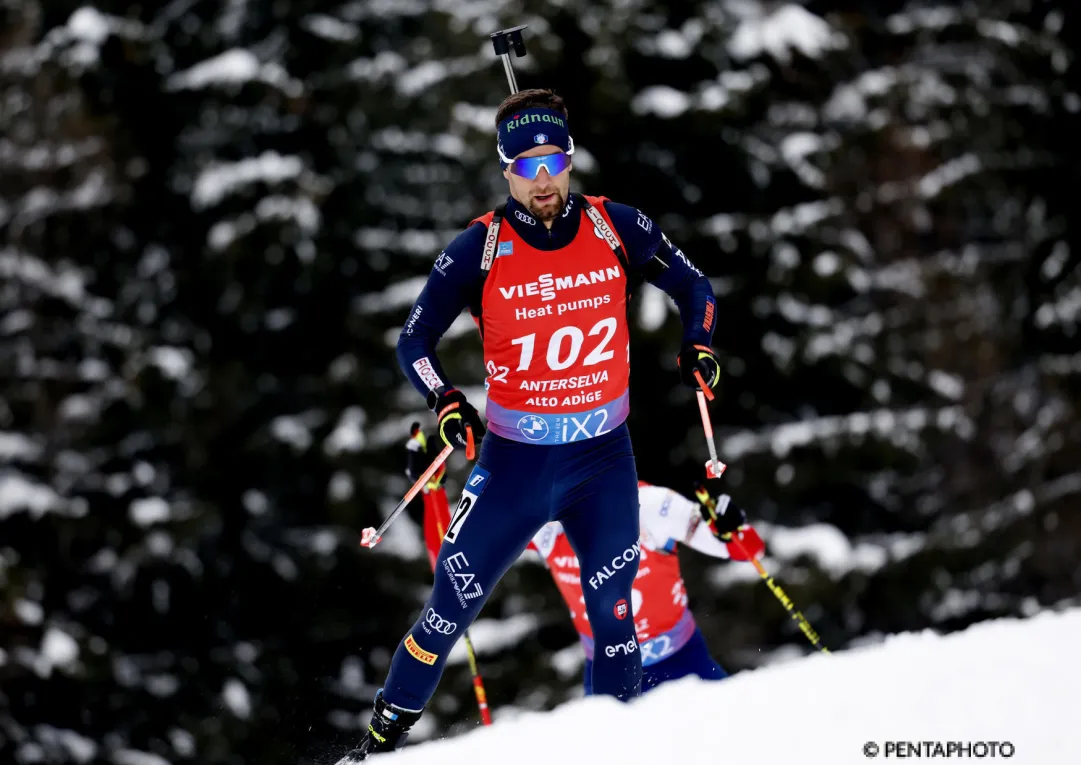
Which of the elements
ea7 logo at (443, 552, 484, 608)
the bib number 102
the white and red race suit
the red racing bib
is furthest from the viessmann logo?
the white and red race suit

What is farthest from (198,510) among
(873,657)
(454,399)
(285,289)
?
(873,657)

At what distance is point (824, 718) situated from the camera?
3492mm

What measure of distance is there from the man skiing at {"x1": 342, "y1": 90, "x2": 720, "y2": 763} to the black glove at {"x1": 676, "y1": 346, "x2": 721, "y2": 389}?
279 mm

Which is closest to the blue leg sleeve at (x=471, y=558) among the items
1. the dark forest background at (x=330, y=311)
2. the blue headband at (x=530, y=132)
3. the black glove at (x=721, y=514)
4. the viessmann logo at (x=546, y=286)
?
the viessmann logo at (x=546, y=286)

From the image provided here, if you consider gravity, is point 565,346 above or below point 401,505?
above

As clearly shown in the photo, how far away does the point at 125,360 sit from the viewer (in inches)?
444

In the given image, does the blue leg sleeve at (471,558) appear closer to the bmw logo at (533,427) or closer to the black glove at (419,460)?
the bmw logo at (533,427)

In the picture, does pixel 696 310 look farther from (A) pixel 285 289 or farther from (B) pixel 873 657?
(A) pixel 285 289

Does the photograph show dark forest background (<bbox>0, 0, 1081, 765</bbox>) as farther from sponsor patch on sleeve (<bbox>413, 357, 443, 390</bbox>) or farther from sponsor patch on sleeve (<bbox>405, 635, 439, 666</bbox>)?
sponsor patch on sleeve (<bbox>405, 635, 439, 666</bbox>)

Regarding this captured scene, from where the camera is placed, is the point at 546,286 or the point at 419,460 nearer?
the point at 546,286

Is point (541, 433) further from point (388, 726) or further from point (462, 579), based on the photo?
point (388, 726)

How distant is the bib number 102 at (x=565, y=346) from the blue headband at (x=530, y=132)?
2.38ft

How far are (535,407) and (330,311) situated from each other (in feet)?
24.9

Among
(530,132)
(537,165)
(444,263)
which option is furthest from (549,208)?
(444,263)
